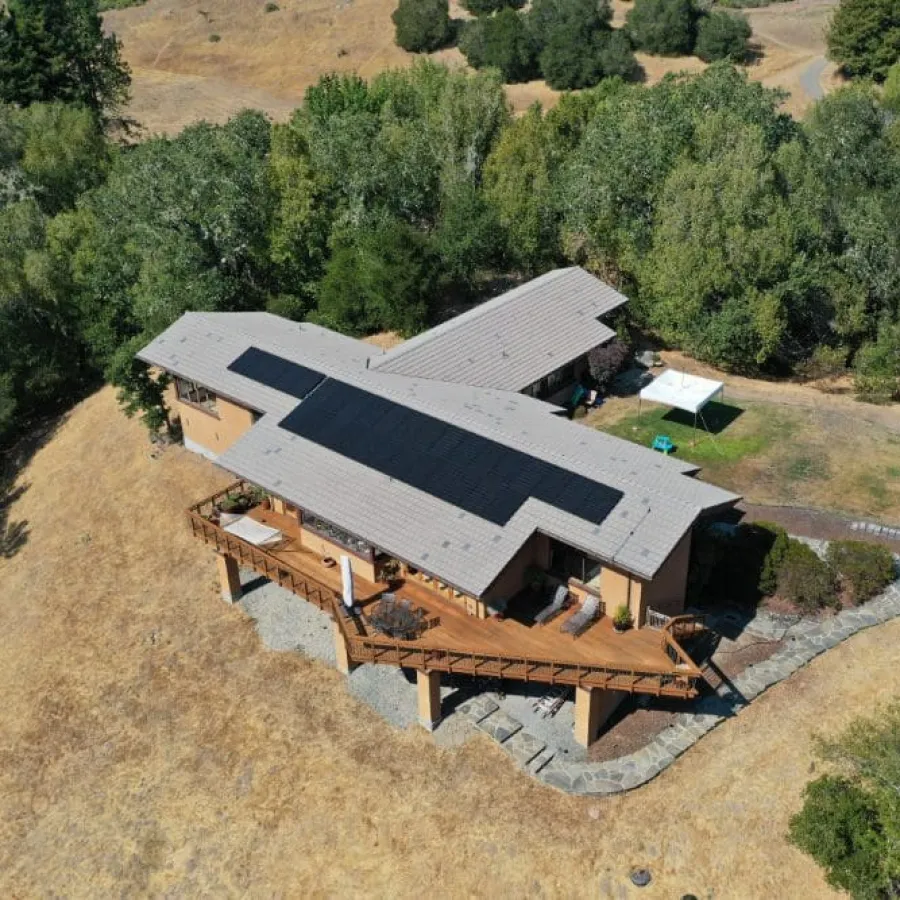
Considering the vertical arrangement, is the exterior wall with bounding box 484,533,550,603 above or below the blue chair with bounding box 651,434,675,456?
above

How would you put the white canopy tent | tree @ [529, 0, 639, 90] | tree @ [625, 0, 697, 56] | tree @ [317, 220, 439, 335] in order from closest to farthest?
1. the white canopy tent
2. tree @ [317, 220, 439, 335]
3. tree @ [529, 0, 639, 90]
4. tree @ [625, 0, 697, 56]

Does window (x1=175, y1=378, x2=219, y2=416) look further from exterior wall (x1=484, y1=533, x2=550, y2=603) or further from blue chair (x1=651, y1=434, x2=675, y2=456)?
blue chair (x1=651, y1=434, x2=675, y2=456)

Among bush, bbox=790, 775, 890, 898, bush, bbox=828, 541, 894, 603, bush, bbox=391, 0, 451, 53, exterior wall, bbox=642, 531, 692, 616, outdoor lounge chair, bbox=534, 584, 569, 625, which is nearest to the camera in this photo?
bush, bbox=790, 775, 890, 898

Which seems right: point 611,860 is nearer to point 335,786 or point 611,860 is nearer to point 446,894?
point 446,894

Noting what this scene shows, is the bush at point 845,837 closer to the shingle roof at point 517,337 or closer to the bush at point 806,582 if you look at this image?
the bush at point 806,582

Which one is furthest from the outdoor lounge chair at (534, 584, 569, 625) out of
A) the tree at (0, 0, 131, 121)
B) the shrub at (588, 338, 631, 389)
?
the tree at (0, 0, 131, 121)

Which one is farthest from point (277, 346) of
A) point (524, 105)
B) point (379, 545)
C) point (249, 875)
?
point (524, 105)
